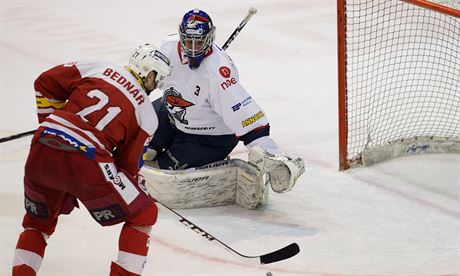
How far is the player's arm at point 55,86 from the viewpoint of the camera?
3666 millimetres

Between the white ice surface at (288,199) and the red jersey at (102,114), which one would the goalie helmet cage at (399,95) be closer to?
the white ice surface at (288,199)

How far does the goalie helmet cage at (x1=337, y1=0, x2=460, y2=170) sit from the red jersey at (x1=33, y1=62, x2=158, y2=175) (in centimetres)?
178

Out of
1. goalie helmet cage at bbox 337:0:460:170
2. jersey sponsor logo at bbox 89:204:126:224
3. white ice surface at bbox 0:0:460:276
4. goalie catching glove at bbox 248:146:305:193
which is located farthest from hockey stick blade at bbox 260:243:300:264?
goalie helmet cage at bbox 337:0:460:170

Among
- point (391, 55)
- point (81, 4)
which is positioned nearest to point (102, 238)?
point (391, 55)

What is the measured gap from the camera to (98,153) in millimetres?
3496

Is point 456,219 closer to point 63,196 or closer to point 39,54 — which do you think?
point 63,196

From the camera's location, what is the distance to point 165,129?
4.96 m

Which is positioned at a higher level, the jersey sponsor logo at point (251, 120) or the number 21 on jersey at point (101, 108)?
the number 21 on jersey at point (101, 108)

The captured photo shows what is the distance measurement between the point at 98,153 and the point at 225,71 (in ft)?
4.01

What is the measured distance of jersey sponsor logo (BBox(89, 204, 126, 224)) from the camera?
355cm

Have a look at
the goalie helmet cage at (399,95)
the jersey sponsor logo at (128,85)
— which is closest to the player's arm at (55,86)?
the jersey sponsor logo at (128,85)

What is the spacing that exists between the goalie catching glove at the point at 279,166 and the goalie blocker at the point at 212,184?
3 centimetres

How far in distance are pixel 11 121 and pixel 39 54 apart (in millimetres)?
1356

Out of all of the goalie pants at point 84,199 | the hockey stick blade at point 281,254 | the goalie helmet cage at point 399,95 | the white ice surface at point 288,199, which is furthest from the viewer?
the goalie helmet cage at point 399,95
